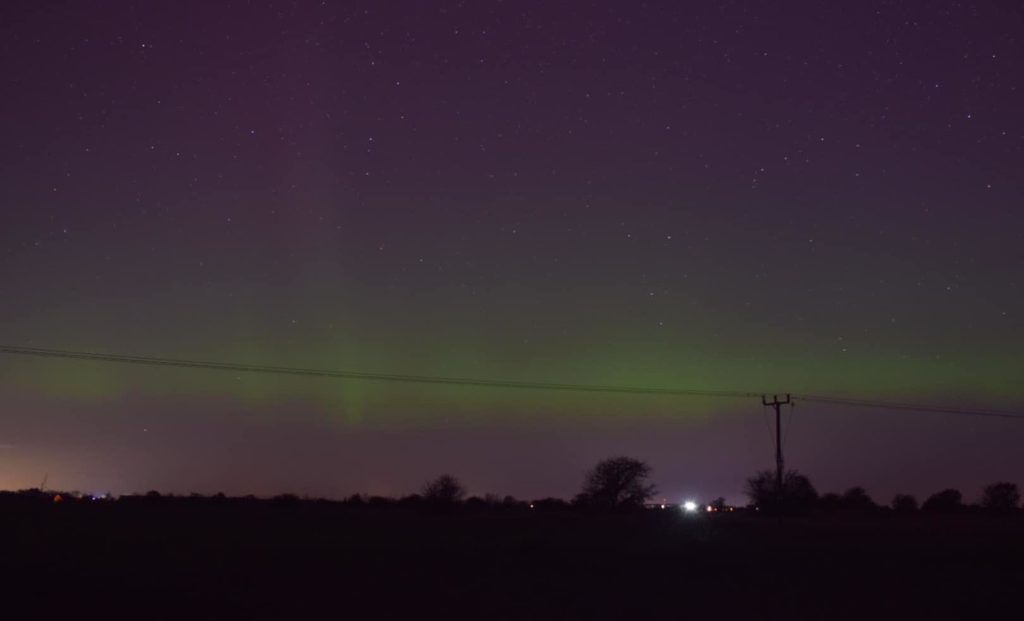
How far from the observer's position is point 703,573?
24297 mm

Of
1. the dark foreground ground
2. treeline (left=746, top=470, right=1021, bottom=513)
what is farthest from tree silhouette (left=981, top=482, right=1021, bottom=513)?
the dark foreground ground

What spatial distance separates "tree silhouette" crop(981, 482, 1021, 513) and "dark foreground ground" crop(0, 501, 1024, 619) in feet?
266

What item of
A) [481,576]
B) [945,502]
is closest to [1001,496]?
[945,502]

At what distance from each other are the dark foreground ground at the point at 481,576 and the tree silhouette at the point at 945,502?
240 ft

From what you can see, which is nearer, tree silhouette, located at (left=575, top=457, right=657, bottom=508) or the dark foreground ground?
the dark foreground ground

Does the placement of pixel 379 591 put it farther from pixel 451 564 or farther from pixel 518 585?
pixel 451 564

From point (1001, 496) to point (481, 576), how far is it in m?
106

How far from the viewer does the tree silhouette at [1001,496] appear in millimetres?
108000

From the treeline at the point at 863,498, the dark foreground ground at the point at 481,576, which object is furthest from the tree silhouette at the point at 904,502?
the dark foreground ground at the point at 481,576

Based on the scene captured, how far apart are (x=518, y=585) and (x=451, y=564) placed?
4.28m

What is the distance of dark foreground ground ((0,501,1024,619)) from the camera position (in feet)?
58.4

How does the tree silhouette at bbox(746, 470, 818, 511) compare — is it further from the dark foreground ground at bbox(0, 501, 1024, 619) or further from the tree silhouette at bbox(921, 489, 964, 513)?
the dark foreground ground at bbox(0, 501, 1024, 619)

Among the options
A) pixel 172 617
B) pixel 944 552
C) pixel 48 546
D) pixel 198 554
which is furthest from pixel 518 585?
pixel 944 552

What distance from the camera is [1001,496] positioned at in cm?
11006
